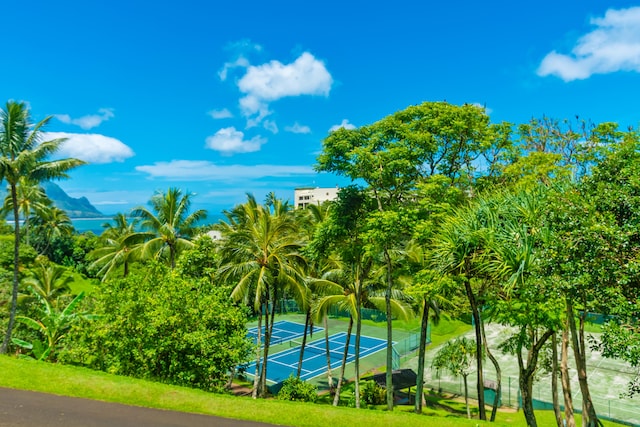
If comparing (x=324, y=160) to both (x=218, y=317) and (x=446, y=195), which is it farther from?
(x=218, y=317)

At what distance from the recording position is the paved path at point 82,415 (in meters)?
7.72

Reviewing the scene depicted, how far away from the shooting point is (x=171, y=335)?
10.7 meters

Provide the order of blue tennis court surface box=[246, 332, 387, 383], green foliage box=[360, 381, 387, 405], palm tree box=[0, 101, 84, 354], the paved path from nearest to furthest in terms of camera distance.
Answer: the paved path < palm tree box=[0, 101, 84, 354] < green foliage box=[360, 381, 387, 405] < blue tennis court surface box=[246, 332, 387, 383]

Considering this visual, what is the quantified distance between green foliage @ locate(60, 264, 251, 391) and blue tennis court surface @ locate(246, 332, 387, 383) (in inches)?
662

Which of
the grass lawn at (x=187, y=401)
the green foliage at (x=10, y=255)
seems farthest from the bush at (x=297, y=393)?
the green foliage at (x=10, y=255)

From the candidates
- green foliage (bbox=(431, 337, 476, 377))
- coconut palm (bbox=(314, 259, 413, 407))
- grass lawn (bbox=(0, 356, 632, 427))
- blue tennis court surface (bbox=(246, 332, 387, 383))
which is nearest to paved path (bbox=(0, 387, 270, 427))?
grass lawn (bbox=(0, 356, 632, 427))

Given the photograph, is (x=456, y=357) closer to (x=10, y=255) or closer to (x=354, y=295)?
(x=354, y=295)

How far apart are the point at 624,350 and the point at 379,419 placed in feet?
16.2

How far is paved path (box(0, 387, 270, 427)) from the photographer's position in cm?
772

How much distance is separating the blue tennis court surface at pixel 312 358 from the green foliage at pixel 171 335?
55.2 feet

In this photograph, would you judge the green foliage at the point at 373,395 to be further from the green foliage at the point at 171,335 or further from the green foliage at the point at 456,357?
the green foliage at the point at 171,335

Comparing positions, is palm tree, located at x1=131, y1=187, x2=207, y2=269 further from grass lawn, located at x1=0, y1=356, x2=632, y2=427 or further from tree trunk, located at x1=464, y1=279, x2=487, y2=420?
tree trunk, located at x1=464, y1=279, x2=487, y2=420

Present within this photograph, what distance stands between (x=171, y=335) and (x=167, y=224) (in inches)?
449

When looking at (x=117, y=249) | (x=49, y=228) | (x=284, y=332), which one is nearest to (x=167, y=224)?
(x=117, y=249)
